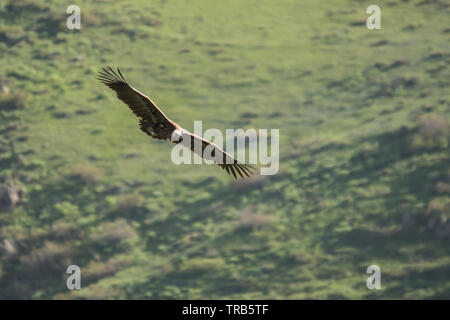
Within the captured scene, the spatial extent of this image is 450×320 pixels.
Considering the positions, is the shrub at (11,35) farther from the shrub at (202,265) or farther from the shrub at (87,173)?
the shrub at (202,265)

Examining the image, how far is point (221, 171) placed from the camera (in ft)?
168

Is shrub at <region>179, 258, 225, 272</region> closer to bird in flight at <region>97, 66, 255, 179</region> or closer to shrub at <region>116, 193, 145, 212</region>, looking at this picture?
shrub at <region>116, 193, 145, 212</region>

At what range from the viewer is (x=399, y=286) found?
1721 inches

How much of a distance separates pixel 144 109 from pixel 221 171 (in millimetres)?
28821

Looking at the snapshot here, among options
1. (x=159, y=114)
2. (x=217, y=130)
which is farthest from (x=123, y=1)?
(x=159, y=114)

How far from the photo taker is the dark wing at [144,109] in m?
22.2

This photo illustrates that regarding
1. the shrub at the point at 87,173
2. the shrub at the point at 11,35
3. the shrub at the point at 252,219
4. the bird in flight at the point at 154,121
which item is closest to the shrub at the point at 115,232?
the shrub at the point at 87,173

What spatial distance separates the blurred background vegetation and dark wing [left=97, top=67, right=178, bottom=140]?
22.3 metres

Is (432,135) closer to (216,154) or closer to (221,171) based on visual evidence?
(221,171)

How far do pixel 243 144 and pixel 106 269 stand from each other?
30.3 ft

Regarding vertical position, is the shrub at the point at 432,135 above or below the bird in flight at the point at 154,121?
above

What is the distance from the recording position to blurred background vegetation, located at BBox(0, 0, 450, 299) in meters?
46.1

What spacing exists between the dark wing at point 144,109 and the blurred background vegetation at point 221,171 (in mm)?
22317
